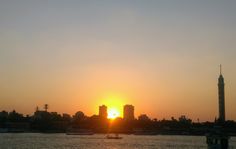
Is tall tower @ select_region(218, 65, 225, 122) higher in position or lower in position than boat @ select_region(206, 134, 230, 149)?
higher

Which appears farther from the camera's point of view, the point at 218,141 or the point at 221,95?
the point at 221,95

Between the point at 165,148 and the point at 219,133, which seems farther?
the point at 165,148

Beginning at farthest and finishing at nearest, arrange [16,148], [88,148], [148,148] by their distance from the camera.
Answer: [148,148] < [88,148] < [16,148]

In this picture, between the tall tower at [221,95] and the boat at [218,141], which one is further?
the tall tower at [221,95]

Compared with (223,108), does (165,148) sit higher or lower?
lower

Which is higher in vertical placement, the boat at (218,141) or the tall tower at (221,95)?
the tall tower at (221,95)

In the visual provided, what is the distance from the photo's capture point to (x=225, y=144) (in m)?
112

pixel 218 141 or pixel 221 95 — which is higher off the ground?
pixel 221 95

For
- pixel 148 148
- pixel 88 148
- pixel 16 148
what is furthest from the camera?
pixel 148 148

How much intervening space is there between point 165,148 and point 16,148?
1887 inches

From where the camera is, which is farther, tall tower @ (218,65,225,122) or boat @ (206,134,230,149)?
tall tower @ (218,65,225,122)

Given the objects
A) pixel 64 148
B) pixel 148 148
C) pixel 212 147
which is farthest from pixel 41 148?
pixel 212 147

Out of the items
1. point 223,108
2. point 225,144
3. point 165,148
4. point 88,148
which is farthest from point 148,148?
point 225,144

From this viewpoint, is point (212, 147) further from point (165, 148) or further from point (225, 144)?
point (165, 148)
